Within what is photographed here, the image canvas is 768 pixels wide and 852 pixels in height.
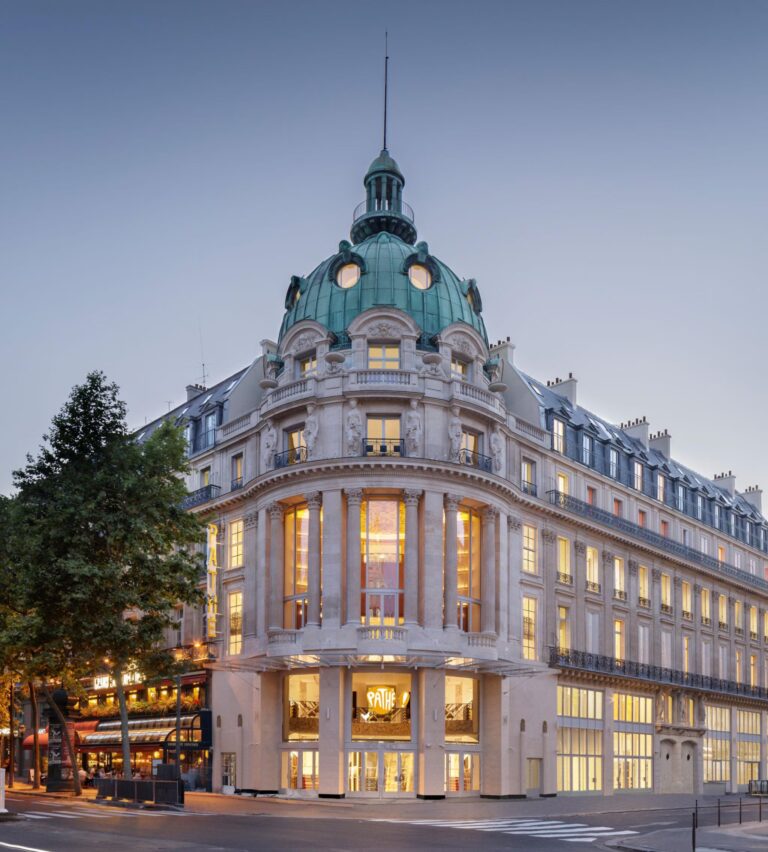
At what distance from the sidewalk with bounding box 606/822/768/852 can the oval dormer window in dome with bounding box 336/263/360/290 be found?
33477 millimetres

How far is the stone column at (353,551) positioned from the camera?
53.1 m

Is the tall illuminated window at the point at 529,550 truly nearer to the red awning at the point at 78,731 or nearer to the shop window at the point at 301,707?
the shop window at the point at 301,707

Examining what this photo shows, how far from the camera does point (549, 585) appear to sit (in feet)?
207

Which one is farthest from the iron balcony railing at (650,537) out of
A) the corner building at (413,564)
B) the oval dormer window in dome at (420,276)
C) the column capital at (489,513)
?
the oval dormer window in dome at (420,276)

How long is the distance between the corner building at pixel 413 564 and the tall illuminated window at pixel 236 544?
0.38ft

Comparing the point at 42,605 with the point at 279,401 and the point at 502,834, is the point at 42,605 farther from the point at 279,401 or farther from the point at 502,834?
the point at 502,834

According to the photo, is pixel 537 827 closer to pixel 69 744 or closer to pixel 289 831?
pixel 289 831

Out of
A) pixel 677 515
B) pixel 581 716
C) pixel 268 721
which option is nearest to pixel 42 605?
pixel 268 721

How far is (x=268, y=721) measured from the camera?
56.2 metres

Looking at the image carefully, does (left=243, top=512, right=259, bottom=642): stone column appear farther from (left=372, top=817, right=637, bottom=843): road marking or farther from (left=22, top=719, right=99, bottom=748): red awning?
(left=372, top=817, right=637, bottom=843): road marking

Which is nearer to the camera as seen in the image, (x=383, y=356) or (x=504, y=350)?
Result: (x=383, y=356)

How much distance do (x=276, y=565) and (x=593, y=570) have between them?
2110cm

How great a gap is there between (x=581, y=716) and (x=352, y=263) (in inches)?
1131

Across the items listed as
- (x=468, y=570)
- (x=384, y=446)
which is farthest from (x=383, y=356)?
(x=468, y=570)
